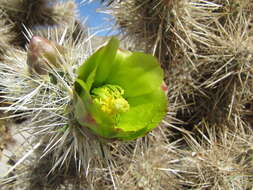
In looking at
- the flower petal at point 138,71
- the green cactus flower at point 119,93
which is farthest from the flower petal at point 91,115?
the flower petal at point 138,71

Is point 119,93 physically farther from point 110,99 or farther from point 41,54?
point 41,54

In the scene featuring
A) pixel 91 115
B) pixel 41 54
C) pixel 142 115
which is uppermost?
pixel 41 54

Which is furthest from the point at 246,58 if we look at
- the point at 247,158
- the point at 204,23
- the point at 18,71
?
the point at 18,71

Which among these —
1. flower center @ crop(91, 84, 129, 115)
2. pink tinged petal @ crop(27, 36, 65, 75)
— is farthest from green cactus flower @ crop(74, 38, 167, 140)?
pink tinged petal @ crop(27, 36, 65, 75)

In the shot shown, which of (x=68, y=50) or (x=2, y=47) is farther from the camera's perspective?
(x=2, y=47)

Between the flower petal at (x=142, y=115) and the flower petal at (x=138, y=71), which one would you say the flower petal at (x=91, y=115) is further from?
the flower petal at (x=138, y=71)

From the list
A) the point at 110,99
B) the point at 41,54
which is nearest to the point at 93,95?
the point at 110,99

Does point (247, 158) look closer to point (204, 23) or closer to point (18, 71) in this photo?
point (204, 23)
